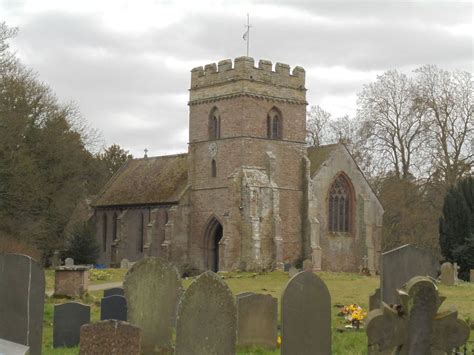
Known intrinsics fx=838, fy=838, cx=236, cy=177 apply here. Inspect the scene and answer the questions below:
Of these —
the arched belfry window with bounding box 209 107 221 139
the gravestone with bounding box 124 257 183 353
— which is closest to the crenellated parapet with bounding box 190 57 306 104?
the arched belfry window with bounding box 209 107 221 139

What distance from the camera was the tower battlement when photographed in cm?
4206

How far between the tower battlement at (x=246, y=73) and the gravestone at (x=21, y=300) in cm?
3063

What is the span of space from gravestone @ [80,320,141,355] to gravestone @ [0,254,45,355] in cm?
219

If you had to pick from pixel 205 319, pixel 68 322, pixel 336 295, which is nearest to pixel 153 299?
pixel 205 319

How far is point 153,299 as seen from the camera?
493 inches

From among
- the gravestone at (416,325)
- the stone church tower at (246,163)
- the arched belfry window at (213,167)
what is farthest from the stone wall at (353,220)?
the gravestone at (416,325)

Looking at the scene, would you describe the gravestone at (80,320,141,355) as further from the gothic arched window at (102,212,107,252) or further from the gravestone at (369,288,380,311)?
the gothic arched window at (102,212,107,252)

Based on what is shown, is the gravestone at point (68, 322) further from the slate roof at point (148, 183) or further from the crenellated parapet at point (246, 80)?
the slate roof at point (148, 183)

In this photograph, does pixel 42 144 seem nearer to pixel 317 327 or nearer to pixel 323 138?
pixel 323 138

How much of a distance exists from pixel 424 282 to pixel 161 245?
36069 mm

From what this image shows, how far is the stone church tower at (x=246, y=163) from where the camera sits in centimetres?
4091

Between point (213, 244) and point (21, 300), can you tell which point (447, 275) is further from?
point (21, 300)

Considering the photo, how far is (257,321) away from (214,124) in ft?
98.1

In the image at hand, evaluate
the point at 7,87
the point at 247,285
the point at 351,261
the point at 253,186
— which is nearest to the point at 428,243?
the point at 351,261
